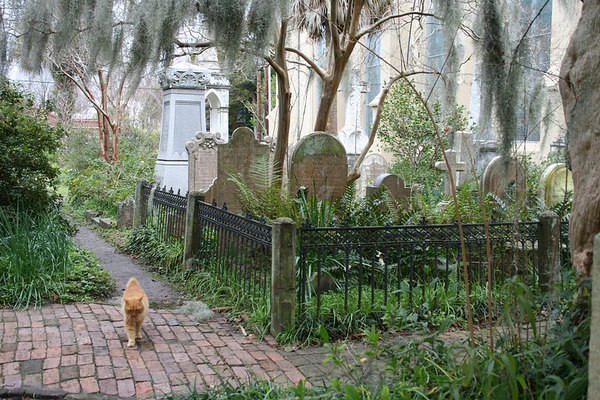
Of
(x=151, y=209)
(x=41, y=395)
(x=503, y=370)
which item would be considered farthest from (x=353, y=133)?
(x=503, y=370)

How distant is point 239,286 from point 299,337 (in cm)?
129

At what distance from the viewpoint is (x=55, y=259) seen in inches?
271

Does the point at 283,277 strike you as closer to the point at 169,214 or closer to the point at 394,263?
the point at 394,263

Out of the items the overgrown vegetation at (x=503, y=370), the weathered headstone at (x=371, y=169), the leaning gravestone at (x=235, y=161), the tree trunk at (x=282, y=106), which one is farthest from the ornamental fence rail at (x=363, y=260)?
the weathered headstone at (x=371, y=169)

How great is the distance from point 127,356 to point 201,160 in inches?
299

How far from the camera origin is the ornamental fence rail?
5750 mm

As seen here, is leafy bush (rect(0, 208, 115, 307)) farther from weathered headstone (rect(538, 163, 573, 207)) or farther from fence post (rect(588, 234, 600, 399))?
weathered headstone (rect(538, 163, 573, 207))

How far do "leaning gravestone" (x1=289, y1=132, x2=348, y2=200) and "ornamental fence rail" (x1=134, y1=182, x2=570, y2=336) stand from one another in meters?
1.81

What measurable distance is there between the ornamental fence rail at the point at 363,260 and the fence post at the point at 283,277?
0.02 m

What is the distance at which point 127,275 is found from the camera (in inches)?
328

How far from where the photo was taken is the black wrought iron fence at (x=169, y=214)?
8844 millimetres

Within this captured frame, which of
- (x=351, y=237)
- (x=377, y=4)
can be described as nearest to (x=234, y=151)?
(x=351, y=237)

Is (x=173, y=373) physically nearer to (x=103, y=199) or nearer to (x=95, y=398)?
(x=95, y=398)

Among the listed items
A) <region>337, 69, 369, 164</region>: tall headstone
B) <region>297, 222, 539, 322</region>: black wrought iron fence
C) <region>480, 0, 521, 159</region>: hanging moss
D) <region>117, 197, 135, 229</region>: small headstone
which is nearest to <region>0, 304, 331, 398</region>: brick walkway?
<region>297, 222, 539, 322</region>: black wrought iron fence
